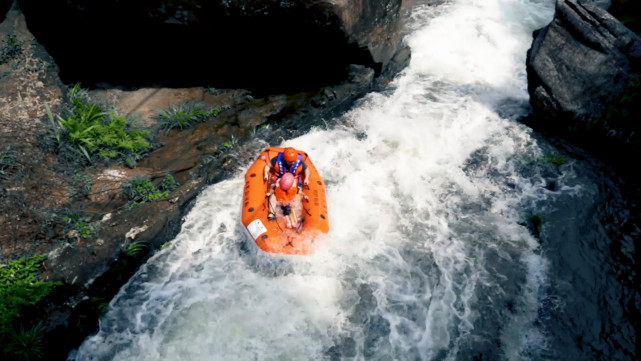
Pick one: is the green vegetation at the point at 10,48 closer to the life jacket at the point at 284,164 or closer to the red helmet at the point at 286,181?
the life jacket at the point at 284,164

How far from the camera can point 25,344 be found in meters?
4.88

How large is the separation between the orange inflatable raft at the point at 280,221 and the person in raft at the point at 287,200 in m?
0.09

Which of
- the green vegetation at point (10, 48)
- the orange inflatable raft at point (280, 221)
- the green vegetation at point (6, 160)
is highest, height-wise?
the green vegetation at point (10, 48)

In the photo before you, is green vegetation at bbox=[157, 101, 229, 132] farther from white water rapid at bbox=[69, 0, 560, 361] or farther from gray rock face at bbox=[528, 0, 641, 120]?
gray rock face at bbox=[528, 0, 641, 120]

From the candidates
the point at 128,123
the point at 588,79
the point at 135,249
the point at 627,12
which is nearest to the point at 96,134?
the point at 128,123

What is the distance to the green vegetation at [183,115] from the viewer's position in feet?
26.8

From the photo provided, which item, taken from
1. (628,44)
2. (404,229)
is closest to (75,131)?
(404,229)

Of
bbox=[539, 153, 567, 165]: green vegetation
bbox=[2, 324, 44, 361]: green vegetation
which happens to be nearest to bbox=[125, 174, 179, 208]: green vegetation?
bbox=[2, 324, 44, 361]: green vegetation

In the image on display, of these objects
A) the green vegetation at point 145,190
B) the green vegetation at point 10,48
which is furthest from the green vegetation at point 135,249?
the green vegetation at point 10,48

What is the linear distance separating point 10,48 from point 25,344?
600 cm

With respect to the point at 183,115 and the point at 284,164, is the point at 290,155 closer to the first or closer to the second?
the point at 284,164

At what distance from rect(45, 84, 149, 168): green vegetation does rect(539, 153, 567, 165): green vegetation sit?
8990 mm

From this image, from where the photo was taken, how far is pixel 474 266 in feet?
21.9

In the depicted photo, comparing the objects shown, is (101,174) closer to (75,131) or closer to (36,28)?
(75,131)
